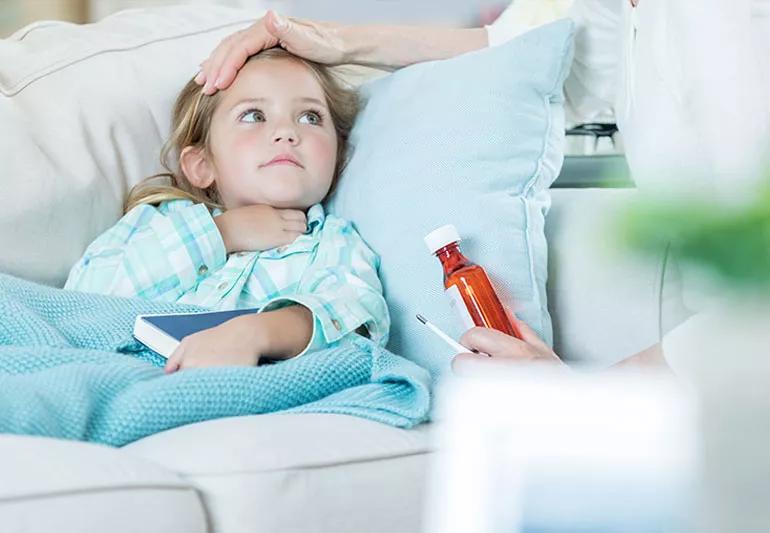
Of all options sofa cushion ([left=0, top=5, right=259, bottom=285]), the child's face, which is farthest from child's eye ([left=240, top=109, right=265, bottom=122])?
sofa cushion ([left=0, top=5, right=259, bottom=285])

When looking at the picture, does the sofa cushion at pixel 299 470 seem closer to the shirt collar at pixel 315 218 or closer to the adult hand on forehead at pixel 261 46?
the shirt collar at pixel 315 218

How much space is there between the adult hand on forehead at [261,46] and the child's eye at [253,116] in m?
0.05

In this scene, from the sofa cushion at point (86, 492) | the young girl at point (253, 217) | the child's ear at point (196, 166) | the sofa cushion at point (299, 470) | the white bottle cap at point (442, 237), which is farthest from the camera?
the child's ear at point (196, 166)

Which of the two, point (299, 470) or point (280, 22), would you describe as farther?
point (280, 22)

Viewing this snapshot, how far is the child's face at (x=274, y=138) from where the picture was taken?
4.80 feet

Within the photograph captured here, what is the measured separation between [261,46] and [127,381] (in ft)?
2.22

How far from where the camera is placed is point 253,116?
4.98 ft

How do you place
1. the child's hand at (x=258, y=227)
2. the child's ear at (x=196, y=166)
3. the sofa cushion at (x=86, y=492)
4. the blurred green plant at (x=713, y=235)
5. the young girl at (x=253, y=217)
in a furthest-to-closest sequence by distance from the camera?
the child's ear at (x=196, y=166), the child's hand at (x=258, y=227), the young girl at (x=253, y=217), the sofa cushion at (x=86, y=492), the blurred green plant at (x=713, y=235)

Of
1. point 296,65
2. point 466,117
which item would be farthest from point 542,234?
point 296,65

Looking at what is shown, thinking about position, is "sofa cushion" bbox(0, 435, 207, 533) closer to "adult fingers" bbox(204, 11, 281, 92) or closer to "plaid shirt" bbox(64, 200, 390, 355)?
"plaid shirt" bbox(64, 200, 390, 355)

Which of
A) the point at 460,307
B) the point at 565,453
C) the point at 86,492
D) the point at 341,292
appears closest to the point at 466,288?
the point at 460,307

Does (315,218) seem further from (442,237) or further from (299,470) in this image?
(299,470)

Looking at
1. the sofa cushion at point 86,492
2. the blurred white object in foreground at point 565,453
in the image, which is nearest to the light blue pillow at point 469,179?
the sofa cushion at point 86,492

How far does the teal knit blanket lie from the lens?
0.91 m
